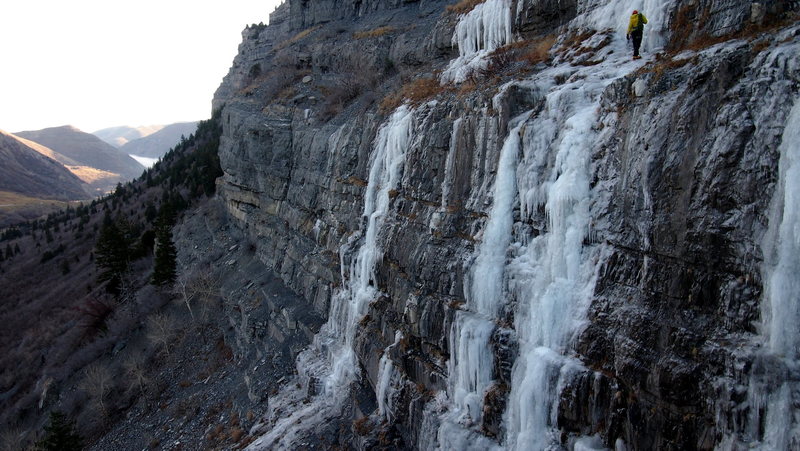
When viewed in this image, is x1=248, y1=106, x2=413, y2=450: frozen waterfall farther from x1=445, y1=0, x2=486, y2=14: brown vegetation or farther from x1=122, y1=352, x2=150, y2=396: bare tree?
x1=122, y1=352, x2=150, y2=396: bare tree

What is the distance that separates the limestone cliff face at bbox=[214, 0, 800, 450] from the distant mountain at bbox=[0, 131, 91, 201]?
6500 inches

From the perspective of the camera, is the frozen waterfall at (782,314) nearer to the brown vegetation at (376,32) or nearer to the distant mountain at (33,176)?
the brown vegetation at (376,32)

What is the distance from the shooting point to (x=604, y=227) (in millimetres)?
9594

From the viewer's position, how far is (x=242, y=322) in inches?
1036

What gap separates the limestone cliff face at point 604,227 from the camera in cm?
752

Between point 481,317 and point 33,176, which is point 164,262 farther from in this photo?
point 33,176

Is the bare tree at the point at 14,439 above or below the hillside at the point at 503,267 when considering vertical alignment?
below

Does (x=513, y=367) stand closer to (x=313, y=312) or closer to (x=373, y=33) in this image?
(x=313, y=312)

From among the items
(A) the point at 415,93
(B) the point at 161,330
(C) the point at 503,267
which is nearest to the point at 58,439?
(B) the point at 161,330

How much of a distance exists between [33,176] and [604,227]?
19292 centimetres

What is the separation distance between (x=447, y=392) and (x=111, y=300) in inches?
1371

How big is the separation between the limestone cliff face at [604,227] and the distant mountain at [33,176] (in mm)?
165103

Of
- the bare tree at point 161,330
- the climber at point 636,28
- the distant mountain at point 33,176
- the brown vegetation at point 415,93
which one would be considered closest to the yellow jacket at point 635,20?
the climber at point 636,28

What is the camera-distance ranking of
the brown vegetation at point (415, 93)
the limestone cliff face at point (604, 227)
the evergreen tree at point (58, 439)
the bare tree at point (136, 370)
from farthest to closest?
the bare tree at point (136, 370)
the evergreen tree at point (58, 439)
the brown vegetation at point (415, 93)
the limestone cliff face at point (604, 227)
